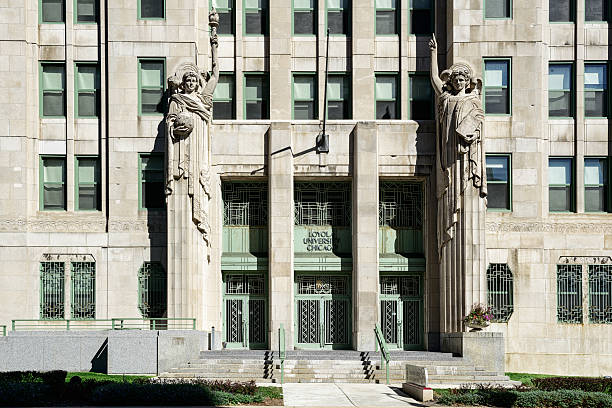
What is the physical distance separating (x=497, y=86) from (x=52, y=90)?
57.7ft

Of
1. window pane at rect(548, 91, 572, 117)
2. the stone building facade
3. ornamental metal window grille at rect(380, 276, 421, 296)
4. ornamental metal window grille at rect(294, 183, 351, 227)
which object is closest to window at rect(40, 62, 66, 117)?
the stone building facade

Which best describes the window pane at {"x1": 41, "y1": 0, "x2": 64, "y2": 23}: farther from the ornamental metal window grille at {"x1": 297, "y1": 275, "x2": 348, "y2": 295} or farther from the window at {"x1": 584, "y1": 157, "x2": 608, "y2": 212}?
the window at {"x1": 584, "y1": 157, "x2": 608, "y2": 212}

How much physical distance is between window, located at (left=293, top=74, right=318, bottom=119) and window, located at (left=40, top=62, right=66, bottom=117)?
923 centimetres

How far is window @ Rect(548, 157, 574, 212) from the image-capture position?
35781 millimetres

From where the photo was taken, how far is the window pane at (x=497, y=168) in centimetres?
3522

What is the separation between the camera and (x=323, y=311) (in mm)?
36031

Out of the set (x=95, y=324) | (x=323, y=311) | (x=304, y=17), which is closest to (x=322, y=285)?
(x=323, y=311)

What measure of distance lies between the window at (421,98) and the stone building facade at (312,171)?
81 mm

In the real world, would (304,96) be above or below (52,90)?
below

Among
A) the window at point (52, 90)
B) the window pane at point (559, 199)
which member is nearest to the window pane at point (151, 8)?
the window at point (52, 90)

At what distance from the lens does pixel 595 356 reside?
34.4m

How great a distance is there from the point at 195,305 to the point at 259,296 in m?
3.32

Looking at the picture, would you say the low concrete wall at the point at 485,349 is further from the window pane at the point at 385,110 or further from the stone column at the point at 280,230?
the window pane at the point at 385,110

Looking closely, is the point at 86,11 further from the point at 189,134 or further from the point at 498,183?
the point at 498,183
